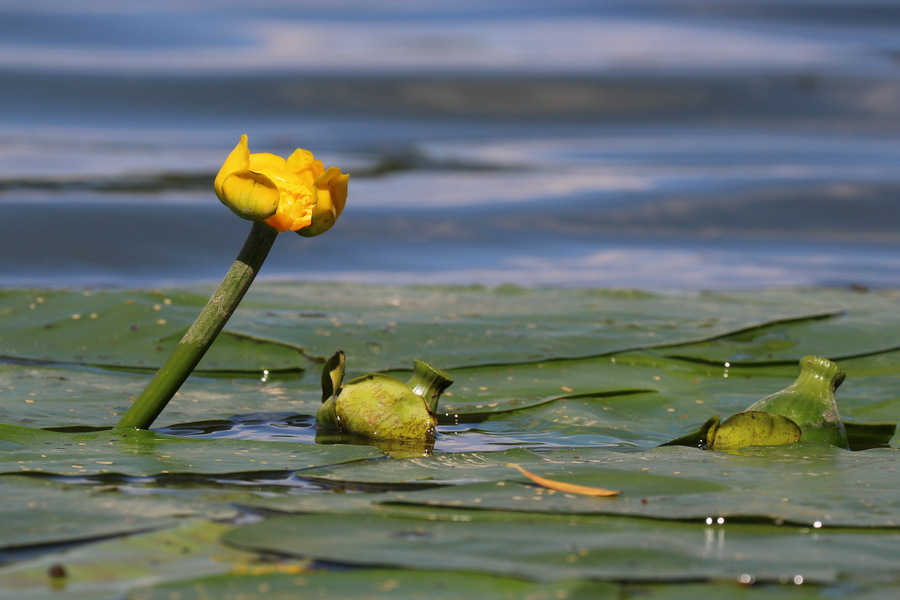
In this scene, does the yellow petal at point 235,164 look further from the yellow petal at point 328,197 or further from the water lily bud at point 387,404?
the water lily bud at point 387,404

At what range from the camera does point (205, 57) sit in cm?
1233

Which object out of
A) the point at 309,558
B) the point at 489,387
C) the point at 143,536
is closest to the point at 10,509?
the point at 143,536

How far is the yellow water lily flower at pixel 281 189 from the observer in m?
1.33

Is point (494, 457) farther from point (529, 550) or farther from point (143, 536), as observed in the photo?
point (143, 536)

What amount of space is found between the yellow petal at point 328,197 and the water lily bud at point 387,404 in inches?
16.0

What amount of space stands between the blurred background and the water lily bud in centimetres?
285

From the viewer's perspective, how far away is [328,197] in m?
1.36

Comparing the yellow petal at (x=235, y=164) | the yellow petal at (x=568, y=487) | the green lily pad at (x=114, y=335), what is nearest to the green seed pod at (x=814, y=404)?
the yellow petal at (x=568, y=487)

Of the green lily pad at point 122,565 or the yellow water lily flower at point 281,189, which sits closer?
the green lily pad at point 122,565

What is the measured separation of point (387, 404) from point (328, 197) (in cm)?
47

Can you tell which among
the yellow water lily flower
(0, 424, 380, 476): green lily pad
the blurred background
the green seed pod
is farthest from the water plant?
the blurred background

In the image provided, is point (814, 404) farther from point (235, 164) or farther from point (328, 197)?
point (235, 164)

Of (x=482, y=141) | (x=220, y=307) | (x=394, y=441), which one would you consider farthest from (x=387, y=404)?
(x=482, y=141)

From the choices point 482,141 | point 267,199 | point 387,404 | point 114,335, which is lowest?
point 387,404
